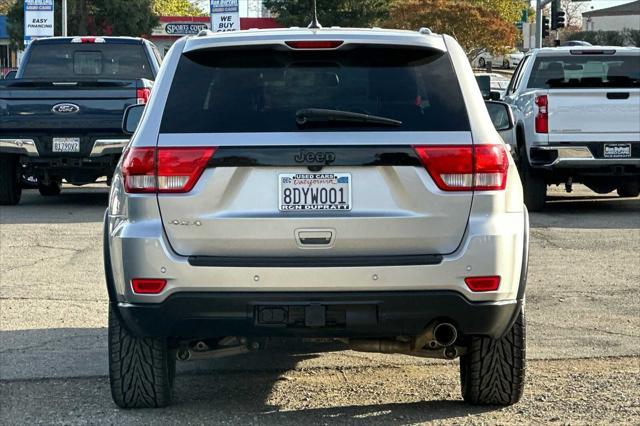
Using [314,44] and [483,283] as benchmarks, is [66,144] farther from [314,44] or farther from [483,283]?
[483,283]

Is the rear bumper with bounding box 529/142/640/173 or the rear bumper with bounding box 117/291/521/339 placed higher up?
the rear bumper with bounding box 529/142/640/173

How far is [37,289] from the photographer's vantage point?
32.5 feet

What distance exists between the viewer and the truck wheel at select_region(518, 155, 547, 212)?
15688 millimetres

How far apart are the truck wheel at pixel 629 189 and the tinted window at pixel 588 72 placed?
55.8 inches

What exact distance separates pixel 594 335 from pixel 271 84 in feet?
11.5

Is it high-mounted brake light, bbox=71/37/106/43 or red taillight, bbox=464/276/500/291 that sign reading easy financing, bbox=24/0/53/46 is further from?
red taillight, bbox=464/276/500/291

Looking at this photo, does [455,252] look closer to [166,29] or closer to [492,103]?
[492,103]

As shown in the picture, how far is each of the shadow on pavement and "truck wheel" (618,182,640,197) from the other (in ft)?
22.8

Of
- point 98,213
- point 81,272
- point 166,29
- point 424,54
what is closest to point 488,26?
point 166,29

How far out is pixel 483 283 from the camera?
5.32 meters

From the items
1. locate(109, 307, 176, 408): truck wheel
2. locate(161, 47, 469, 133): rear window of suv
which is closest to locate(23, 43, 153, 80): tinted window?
locate(109, 307, 176, 408): truck wheel

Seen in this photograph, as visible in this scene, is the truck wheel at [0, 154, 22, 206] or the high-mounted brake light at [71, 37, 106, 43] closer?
the truck wheel at [0, 154, 22, 206]

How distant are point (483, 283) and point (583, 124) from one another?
10131 millimetres

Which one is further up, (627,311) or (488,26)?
(488,26)
